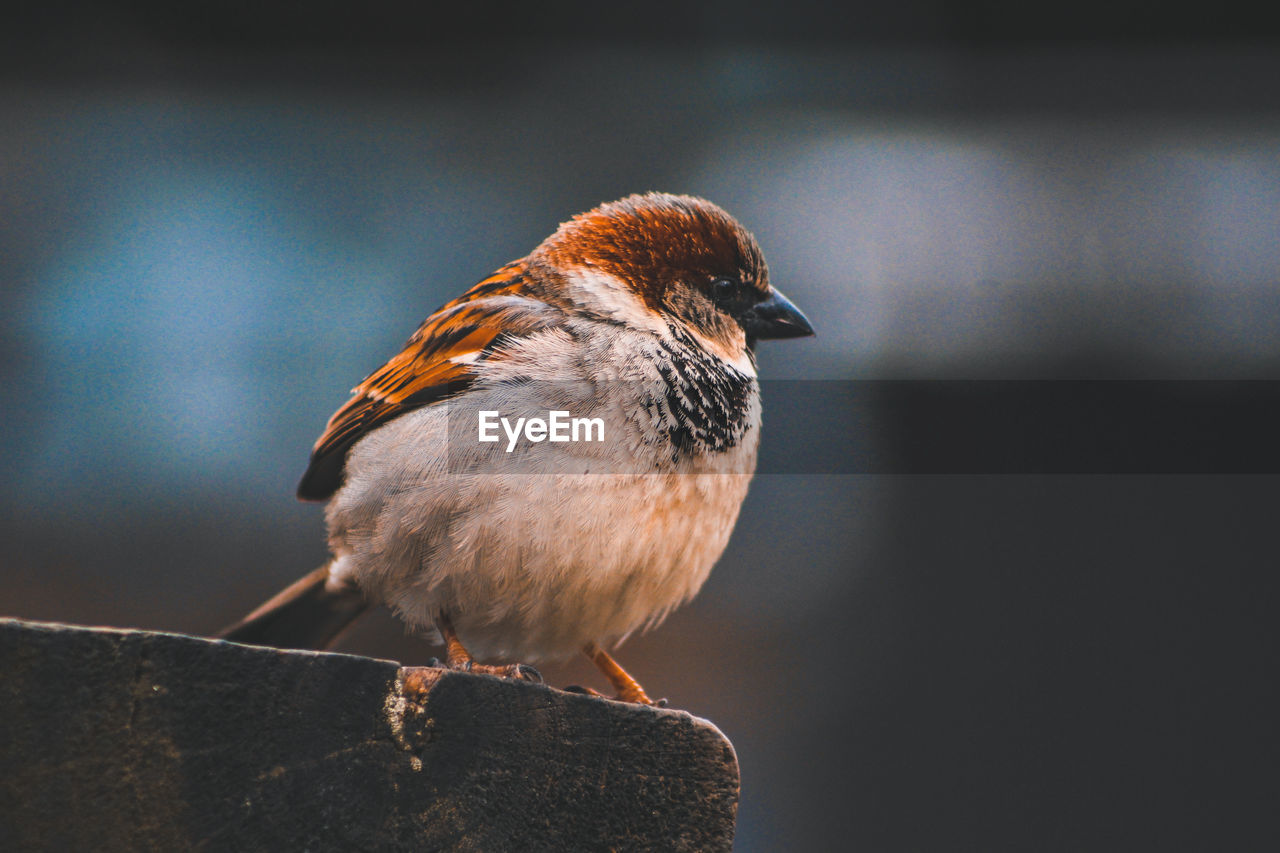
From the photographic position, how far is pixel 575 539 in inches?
58.3

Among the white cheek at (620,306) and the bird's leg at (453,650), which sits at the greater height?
the white cheek at (620,306)

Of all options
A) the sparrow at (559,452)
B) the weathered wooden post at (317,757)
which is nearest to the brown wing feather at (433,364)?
the sparrow at (559,452)

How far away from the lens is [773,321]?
193cm

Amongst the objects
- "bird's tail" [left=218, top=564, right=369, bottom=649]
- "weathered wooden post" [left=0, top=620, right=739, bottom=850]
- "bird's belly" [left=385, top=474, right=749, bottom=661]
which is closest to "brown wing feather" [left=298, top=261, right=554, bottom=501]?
"bird's tail" [left=218, top=564, right=369, bottom=649]

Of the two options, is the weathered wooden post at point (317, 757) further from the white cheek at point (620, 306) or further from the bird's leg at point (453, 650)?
the white cheek at point (620, 306)

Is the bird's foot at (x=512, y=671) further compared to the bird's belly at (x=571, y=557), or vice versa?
the bird's belly at (x=571, y=557)

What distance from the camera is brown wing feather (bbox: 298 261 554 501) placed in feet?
5.60

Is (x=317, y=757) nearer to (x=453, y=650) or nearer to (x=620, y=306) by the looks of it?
(x=453, y=650)

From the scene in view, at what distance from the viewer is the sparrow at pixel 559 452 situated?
150 centimetres

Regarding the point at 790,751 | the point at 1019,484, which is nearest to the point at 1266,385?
the point at 1019,484

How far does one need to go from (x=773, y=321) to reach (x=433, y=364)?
684 millimetres

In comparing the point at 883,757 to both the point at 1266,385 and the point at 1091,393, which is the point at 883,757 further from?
the point at 1266,385

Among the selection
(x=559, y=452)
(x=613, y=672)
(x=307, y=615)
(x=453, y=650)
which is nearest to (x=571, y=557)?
(x=559, y=452)

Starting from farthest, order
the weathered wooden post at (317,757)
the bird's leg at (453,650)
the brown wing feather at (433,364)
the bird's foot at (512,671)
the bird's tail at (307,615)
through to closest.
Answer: the bird's tail at (307,615) → the brown wing feather at (433,364) → the bird's leg at (453,650) → the bird's foot at (512,671) → the weathered wooden post at (317,757)
